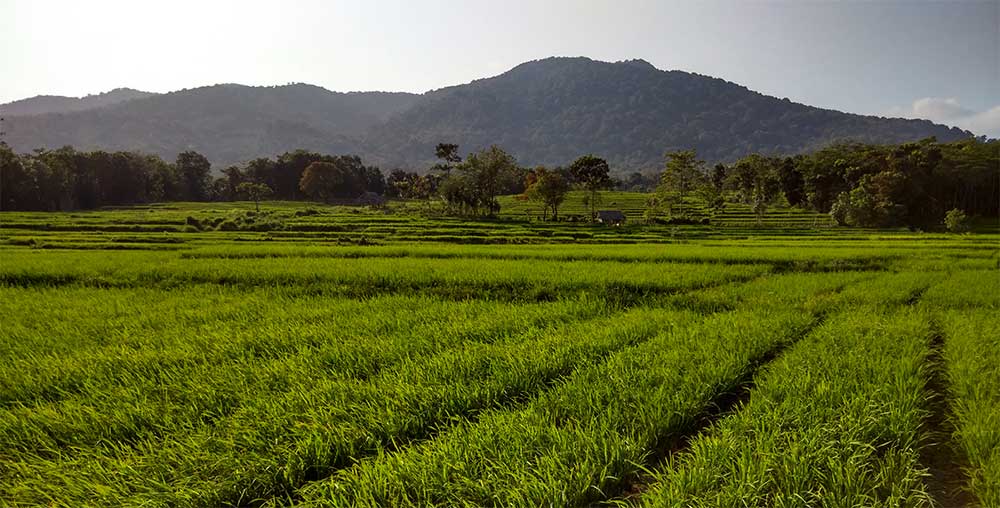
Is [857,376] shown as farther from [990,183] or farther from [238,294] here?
[990,183]

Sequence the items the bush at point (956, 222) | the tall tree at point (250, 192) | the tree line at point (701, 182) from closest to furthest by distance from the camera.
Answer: the bush at point (956, 222) < the tree line at point (701, 182) < the tall tree at point (250, 192)

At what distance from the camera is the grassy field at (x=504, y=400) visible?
3.14 metres

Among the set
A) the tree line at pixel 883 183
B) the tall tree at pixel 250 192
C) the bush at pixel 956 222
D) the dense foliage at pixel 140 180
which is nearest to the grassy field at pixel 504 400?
the bush at pixel 956 222

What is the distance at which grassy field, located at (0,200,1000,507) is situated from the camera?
3137mm

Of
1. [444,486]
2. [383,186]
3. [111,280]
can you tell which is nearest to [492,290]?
[444,486]

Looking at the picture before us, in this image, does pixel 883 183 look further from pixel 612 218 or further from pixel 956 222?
pixel 612 218

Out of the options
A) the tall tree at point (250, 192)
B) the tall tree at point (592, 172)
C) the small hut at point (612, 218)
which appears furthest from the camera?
the tall tree at point (250, 192)

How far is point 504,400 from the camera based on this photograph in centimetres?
464

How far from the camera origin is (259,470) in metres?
3.38

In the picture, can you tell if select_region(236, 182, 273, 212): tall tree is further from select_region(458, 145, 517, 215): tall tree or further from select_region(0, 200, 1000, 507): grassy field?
select_region(0, 200, 1000, 507): grassy field

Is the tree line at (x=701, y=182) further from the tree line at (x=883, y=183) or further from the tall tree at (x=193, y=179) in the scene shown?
the tall tree at (x=193, y=179)

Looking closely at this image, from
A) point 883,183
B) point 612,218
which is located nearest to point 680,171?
point 612,218

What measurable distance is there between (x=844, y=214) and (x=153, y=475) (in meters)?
61.0

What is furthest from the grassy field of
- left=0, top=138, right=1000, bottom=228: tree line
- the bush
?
left=0, top=138, right=1000, bottom=228: tree line
